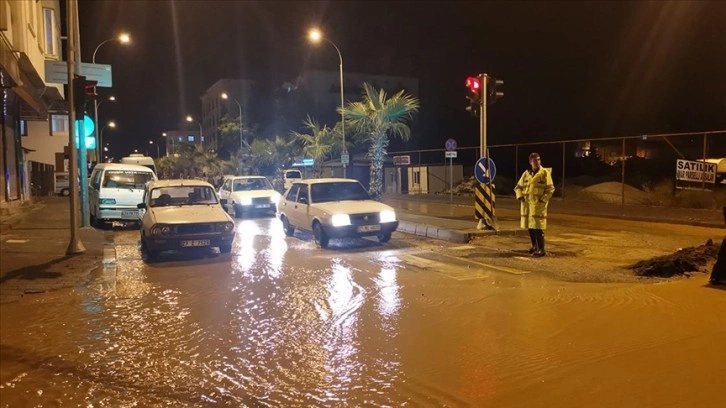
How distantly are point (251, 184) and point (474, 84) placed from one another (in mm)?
11011

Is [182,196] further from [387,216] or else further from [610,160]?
[610,160]

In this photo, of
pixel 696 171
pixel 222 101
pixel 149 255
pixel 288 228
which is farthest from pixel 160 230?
pixel 222 101

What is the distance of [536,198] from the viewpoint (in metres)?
11.0

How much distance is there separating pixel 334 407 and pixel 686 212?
19.3 metres

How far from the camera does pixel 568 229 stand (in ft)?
53.4

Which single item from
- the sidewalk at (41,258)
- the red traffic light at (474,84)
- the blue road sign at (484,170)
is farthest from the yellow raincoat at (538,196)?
the sidewalk at (41,258)

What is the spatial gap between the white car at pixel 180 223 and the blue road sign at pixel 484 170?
6.07 metres

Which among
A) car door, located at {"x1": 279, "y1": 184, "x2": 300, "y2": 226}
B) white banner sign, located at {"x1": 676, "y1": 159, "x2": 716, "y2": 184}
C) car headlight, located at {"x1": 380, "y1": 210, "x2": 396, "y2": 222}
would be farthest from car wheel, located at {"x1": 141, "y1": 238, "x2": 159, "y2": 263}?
white banner sign, located at {"x1": 676, "y1": 159, "x2": 716, "y2": 184}

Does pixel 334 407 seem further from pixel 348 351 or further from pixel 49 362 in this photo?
pixel 49 362

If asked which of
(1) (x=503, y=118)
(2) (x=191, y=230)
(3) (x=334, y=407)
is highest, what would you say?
(1) (x=503, y=118)

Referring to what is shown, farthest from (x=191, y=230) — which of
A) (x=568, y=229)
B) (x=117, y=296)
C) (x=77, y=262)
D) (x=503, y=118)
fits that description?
(x=503, y=118)

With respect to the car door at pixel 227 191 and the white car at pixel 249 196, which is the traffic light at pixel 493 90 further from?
the car door at pixel 227 191

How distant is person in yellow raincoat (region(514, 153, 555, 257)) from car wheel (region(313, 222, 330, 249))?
426 centimetres

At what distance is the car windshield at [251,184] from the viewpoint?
22541 millimetres
